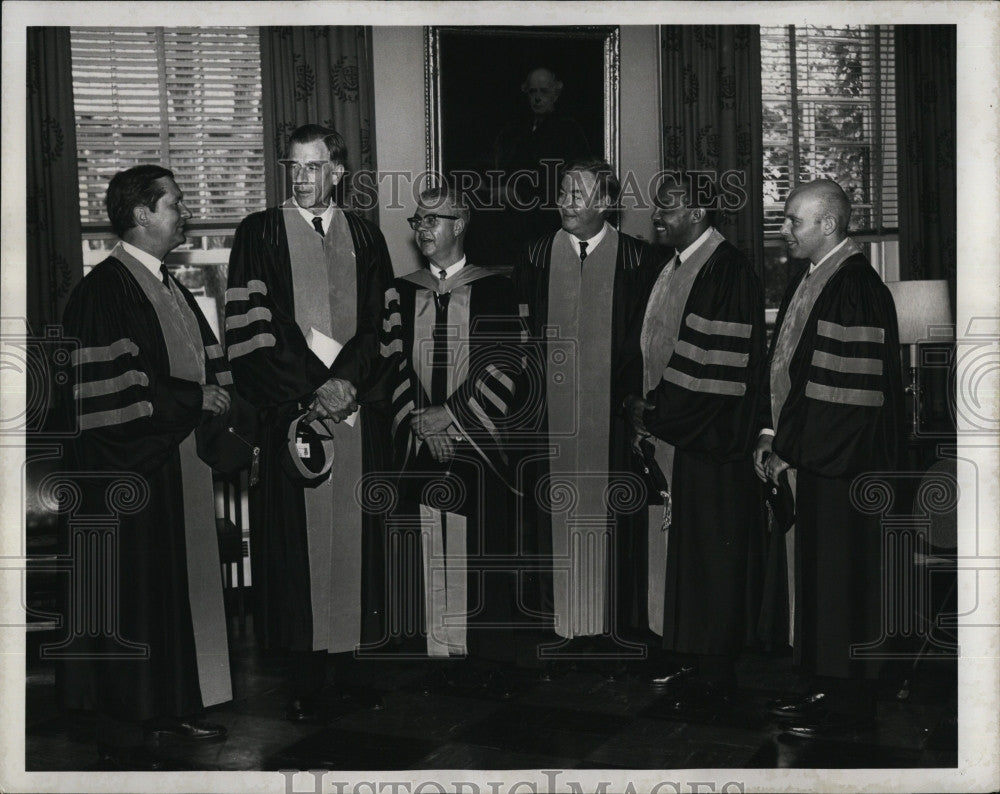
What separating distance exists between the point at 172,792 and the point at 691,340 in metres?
2.52

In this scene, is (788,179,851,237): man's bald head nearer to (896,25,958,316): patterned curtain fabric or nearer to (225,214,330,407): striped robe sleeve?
(896,25,958,316): patterned curtain fabric

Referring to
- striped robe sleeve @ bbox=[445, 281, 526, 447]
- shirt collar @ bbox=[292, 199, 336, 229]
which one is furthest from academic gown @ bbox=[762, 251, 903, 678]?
shirt collar @ bbox=[292, 199, 336, 229]

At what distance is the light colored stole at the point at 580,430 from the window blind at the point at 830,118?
2.91 ft

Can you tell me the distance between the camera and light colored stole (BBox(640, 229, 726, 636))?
4543 mm

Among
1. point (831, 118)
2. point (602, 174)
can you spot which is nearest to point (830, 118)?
point (831, 118)

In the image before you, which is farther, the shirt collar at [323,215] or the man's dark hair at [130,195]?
the shirt collar at [323,215]

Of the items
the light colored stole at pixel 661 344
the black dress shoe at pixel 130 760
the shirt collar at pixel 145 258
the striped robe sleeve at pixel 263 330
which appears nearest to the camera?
the black dress shoe at pixel 130 760

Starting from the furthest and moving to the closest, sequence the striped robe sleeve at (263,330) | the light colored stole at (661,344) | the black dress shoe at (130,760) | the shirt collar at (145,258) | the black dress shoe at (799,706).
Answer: the light colored stole at (661,344) → the striped robe sleeve at (263,330) → the black dress shoe at (799,706) → the shirt collar at (145,258) → the black dress shoe at (130,760)

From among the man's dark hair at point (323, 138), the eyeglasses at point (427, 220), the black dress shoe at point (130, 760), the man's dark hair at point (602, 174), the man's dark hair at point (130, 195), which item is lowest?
the black dress shoe at point (130, 760)

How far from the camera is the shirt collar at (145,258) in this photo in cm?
411

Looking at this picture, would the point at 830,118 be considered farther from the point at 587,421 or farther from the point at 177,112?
the point at 177,112

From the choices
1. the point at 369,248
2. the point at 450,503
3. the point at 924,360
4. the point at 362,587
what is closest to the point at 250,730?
the point at 362,587

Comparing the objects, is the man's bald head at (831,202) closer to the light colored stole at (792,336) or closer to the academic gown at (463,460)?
the light colored stole at (792,336)

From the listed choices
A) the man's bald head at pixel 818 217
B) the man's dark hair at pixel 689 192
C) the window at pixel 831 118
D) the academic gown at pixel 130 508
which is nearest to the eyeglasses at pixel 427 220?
the man's dark hair at pixel 689 192
